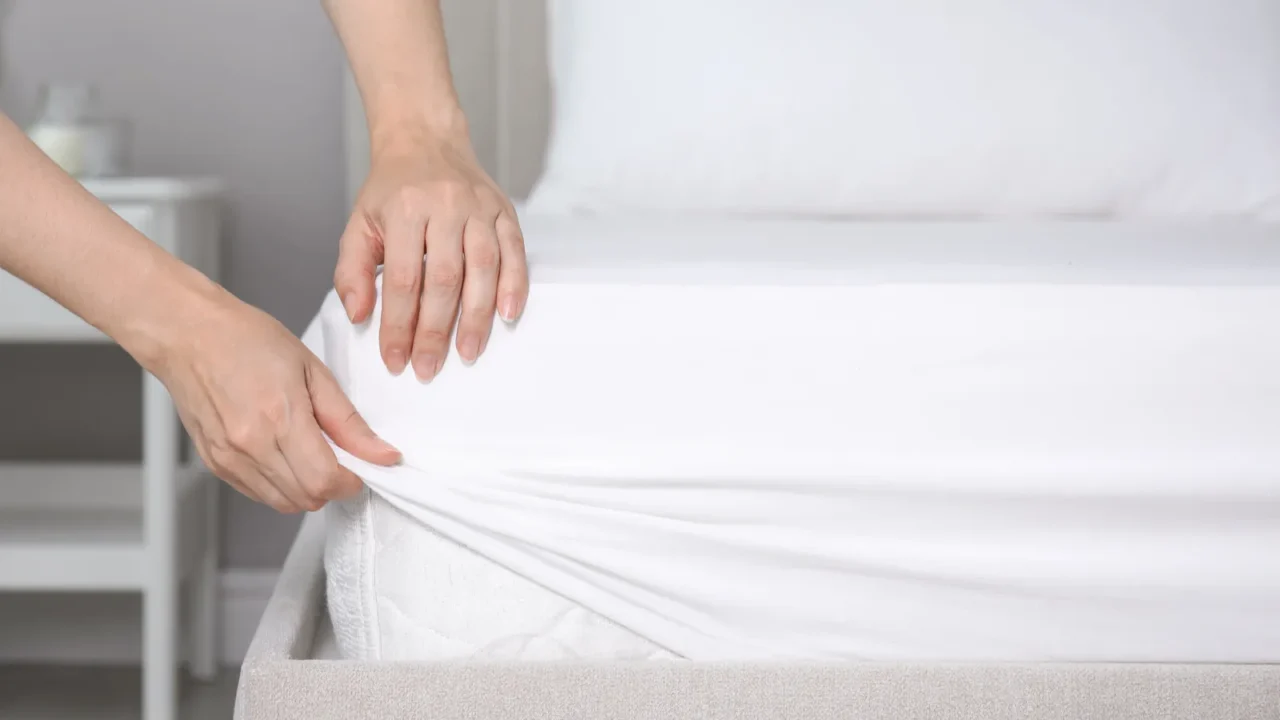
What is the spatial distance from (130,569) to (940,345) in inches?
48.1

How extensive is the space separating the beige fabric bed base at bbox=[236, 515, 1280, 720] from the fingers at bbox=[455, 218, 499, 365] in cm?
19

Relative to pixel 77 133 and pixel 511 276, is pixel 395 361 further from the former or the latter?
pixel 77 133

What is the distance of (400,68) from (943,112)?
2.27 ft

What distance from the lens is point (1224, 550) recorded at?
754 millimetres

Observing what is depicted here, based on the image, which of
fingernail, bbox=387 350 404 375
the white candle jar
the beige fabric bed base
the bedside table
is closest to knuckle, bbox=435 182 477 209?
fingernail, bbox=387 350 404 375

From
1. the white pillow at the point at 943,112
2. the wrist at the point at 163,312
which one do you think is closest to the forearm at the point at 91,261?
the wrist at the point at 163,312

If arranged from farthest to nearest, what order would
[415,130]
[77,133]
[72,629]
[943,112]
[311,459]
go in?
[72,629] < [77,133] < [943,112] < [415,130] < [311,459]

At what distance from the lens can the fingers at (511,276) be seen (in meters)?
0.72

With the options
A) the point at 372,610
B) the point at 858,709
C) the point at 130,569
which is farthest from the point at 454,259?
the point at 130,569

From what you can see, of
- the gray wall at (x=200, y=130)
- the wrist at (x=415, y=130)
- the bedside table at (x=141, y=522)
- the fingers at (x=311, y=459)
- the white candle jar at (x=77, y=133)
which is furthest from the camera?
the gray wall at (x=200, y=130)

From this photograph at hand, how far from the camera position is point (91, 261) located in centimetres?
74

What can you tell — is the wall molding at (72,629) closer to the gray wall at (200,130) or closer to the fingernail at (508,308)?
the gray wall at (200,130)

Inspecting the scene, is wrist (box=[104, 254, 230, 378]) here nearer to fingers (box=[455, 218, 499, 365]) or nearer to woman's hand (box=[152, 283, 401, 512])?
woman's hand (box=[152, 283, 401, 512])

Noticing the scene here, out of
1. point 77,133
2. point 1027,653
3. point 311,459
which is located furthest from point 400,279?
point 77,133
